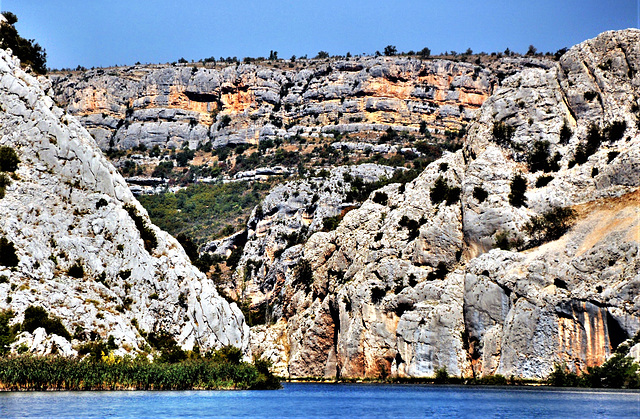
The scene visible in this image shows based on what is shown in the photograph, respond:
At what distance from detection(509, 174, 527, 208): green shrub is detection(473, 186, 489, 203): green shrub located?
294cm

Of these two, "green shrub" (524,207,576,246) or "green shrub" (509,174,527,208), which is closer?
"green shrub" (524,207,576,246)

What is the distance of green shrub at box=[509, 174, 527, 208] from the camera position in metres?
88.9

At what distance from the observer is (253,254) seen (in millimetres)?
136875

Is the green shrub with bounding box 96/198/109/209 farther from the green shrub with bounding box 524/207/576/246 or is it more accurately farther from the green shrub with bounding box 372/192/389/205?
the green shrub with bounding box 372/192/389/205

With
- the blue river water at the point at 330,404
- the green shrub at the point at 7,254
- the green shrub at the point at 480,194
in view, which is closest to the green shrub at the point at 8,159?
the green shrub at the point at 7,254

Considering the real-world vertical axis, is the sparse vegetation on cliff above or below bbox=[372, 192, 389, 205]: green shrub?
below

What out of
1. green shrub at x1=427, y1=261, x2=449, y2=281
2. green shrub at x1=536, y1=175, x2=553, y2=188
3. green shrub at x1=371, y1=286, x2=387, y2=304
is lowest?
green shrub at x1=371, y1=286, x2=387, y2=304

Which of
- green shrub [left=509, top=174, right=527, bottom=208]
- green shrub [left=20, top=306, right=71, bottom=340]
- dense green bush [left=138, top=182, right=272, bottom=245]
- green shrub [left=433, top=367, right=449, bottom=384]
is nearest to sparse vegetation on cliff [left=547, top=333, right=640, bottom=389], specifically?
green shrub [left=433, top=367, right=449, bottom=384]

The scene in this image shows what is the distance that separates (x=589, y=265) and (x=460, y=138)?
115m

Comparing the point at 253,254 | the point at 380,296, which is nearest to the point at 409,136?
the point at 253,254

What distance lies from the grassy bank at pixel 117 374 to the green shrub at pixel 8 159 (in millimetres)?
19708

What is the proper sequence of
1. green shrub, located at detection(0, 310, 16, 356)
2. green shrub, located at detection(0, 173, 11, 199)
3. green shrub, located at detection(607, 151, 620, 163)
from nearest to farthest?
green shrub, located at detection(0, 310, 16, 356)
green shrub, located at detection(0, 173, 11, 199)
green shrub, located at detection(607, 151, 620, 163)

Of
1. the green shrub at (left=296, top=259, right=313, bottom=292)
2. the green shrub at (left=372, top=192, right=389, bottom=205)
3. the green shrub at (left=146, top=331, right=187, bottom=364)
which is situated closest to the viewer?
the green shrub at (left=146, top=331, right=187, bottom=364)

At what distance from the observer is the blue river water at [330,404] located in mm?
46656
